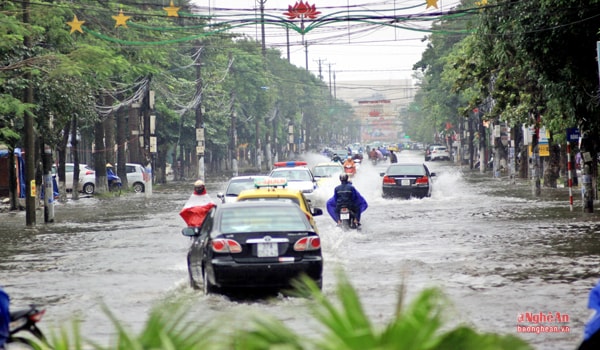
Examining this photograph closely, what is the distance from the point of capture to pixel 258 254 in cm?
1400

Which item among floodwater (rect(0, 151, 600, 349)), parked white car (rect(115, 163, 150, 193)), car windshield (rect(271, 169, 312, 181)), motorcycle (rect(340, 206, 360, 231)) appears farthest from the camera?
parked white car (rect(115, 163, 150, 193))

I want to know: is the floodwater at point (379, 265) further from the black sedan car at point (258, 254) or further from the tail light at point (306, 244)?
the tail light at point (306, 244)

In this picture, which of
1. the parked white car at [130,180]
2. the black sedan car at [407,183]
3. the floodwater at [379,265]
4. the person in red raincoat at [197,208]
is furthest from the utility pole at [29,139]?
the parked white car at [130,180]

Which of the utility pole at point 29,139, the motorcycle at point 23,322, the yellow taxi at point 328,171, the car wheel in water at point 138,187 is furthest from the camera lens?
the car wheel in water at point 138,187

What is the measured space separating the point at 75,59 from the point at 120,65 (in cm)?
543

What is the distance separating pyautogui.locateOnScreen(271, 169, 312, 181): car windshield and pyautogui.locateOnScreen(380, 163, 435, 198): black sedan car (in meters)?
4.57

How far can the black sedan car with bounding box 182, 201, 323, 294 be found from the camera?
545 inches

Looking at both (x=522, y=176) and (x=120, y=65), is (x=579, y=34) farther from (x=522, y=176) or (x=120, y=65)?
(x=522, y=176)

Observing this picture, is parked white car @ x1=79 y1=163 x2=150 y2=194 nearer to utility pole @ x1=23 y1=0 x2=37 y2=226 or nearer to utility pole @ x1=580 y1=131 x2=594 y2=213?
utility pole @ x1=23 y1=0 x2=37 y2=226

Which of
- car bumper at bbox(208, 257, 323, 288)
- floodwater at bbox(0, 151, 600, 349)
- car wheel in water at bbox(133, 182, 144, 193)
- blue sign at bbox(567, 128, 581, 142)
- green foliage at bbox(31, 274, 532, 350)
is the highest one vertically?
blue sign at bbox(567, 128, 581, 142)

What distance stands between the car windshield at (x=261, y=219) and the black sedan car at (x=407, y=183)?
23701 mm

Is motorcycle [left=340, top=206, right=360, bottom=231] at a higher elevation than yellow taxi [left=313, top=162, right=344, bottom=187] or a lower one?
lower

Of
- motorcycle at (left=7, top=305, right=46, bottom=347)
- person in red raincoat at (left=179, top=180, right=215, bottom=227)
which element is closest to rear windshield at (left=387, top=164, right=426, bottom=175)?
person in red raincoat at (left=179, top=180, right=215, bottom=227)

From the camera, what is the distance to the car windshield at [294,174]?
114 feet
